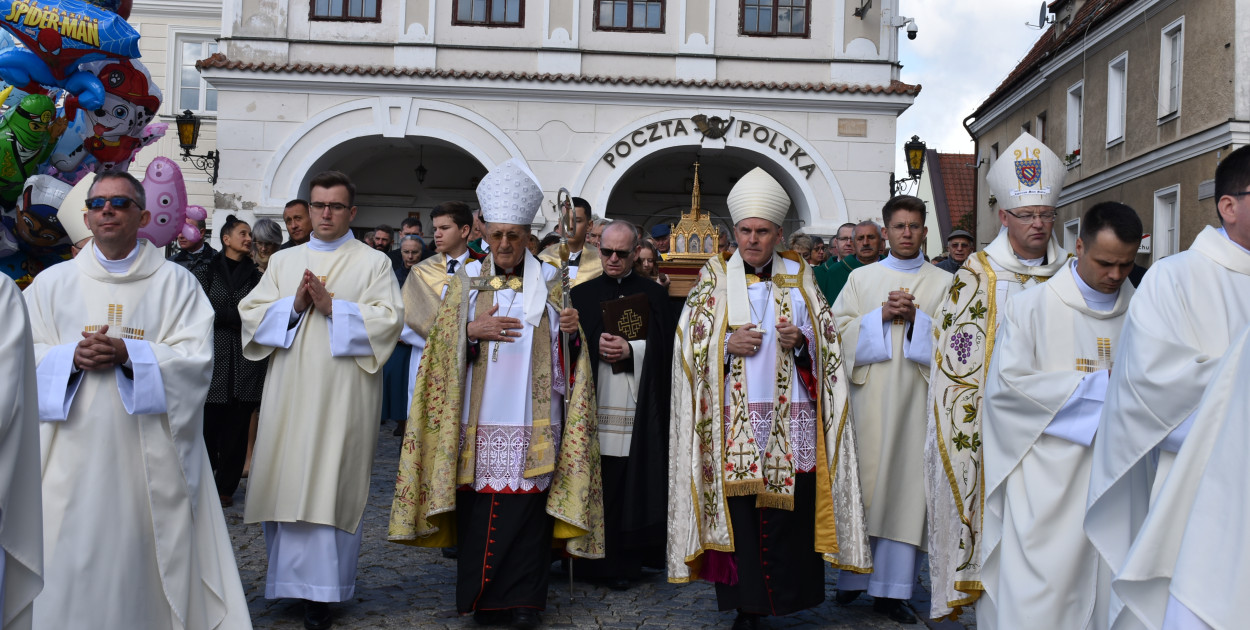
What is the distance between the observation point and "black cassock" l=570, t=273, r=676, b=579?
584 cm

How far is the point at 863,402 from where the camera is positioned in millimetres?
6332

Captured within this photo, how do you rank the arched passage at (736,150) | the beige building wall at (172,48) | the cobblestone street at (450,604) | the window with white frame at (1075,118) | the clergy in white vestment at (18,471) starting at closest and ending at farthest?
the clergy in white vestment at (18,471)
the cobblestone street at (450,604)
the arched passage at (736,150)
the beige building wall at (172,48)
the window with white frame at (1075,118)

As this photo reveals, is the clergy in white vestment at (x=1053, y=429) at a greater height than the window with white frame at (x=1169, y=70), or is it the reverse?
the window with white frame at (x=1169, y=70)

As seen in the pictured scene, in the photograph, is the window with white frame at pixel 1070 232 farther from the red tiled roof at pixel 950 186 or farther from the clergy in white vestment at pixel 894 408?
the clergy in white vestment at pixel 894 408

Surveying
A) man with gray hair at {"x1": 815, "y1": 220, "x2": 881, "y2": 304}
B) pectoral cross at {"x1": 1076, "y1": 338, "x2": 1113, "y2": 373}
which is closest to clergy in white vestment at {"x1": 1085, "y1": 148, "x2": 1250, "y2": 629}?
pectoral cross at {"x1": 1076, "y1": 338, "x2": 1113, "y2": 373}

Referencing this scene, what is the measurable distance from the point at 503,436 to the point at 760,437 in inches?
47.4

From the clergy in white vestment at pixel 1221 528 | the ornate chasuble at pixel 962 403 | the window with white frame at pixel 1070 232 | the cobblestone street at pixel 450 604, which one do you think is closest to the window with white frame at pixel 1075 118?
the window with white frame at pixel 1070 232

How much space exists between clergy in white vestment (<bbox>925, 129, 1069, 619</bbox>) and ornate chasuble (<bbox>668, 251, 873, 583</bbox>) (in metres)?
0.37

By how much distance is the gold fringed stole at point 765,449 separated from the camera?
17.8 feet

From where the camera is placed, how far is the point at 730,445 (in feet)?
18.1

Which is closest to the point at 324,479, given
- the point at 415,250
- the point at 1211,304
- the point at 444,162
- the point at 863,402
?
the point at 863,402

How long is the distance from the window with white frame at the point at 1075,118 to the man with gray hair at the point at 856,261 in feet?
54.4

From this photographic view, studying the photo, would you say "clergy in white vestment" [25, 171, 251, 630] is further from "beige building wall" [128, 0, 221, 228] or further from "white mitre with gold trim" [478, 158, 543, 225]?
"beige building wall" [128, 0, 221, 228]

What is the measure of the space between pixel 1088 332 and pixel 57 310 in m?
3.97
